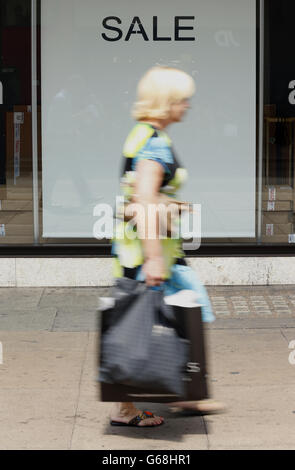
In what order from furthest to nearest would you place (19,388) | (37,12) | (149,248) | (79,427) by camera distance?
(37,12) → (19,388) → (79,427) → (149,248)

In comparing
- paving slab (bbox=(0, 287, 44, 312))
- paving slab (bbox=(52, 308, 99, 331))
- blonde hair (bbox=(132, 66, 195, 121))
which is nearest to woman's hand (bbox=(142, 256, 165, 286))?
blonde hair (bbox=(132, 66, 195, 121))

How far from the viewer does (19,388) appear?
18.3ft

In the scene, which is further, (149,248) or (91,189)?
(91,189)

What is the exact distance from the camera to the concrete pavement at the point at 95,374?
4.76 m

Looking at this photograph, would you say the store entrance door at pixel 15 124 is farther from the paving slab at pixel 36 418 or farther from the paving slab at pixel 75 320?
the paving slab at pixel 36 418

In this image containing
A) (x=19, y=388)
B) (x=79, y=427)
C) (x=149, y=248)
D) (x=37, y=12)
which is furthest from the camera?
(x=37, y=12)

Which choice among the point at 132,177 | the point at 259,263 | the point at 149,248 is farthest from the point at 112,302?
the point at 259,263

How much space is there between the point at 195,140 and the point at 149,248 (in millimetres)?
4326

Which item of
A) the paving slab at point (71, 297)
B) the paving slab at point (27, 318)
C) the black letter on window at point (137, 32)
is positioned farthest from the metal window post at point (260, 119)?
the paving slab at point (27, 318)

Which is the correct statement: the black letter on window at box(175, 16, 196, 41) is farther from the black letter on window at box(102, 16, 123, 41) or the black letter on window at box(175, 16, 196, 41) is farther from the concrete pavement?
the concrete pavement

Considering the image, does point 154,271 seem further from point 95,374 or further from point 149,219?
point 95,374

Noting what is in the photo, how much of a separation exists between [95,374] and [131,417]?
0.94 meters

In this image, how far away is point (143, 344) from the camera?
432 centimetres
